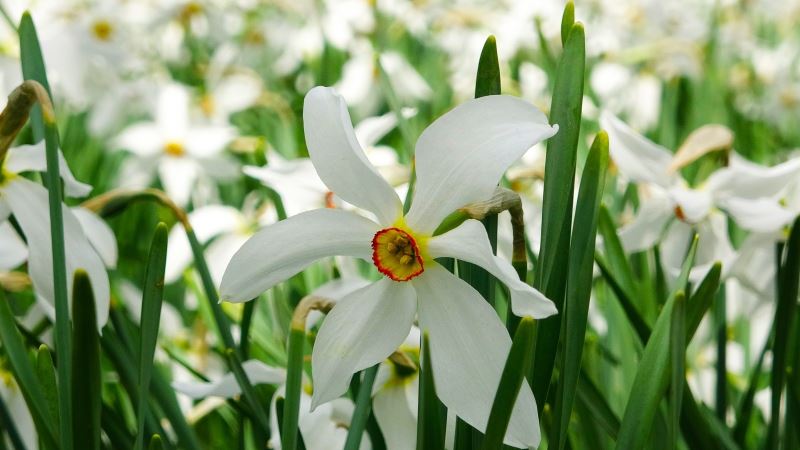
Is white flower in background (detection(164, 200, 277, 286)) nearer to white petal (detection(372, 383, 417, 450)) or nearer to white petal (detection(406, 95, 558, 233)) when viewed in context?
white petal (detection(372, 383, 417, 450))

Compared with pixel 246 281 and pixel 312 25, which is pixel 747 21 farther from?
pixel 246 281

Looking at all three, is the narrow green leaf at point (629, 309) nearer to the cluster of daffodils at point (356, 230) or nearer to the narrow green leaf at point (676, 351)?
the cluster of daffodils at point (356, 230)

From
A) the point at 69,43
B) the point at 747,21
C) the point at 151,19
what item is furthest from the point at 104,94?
the point at 747,21

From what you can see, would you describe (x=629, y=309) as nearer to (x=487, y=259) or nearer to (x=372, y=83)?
(x=487, y=259)

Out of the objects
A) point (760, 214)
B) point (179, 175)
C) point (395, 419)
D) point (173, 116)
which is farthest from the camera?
point (173, 116)

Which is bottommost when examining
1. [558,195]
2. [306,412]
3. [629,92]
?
[629,92]

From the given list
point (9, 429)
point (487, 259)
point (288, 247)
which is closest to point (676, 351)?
point (487, 259)
